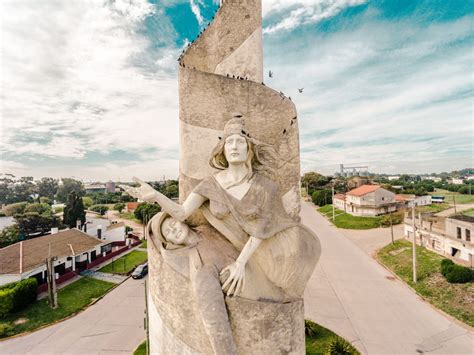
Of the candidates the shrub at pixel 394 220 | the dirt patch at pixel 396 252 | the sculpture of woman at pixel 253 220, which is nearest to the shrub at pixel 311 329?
the sculpture of woman at pixel 253 220

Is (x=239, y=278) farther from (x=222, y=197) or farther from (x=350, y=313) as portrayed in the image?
(x=350, y=313)

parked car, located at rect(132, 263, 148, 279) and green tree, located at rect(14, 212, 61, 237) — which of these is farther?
green tree, located at rect(14, 212, 61, 237)

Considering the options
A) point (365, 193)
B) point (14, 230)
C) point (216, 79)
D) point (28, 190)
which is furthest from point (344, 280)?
point (28, 190)

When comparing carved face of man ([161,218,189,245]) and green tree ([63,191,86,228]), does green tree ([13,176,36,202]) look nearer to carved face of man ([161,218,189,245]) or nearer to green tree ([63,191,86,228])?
green tree ([63,191,86,228])

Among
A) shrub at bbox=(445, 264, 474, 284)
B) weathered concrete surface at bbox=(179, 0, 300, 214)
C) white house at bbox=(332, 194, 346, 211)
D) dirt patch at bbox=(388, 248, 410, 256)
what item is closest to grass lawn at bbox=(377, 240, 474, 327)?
dirt patch at bbox=(388, 248, 410, 256)

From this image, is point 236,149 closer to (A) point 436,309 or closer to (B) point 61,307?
(A) point 436,309

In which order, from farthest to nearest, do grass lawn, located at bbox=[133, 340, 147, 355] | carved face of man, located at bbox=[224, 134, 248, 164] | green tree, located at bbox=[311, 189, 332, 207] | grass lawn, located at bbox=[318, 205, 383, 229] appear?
green tree, located at bbox=[311, 189, 332, 207] < grass lawn, located at bbox=[318, 205, 383, 229] < grass lawn, located at bbox=[133, 340, 147, 355] < carved face of man, located at bbox=[224, 134, 248, 164]

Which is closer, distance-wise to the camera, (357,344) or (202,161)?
(202,161)
